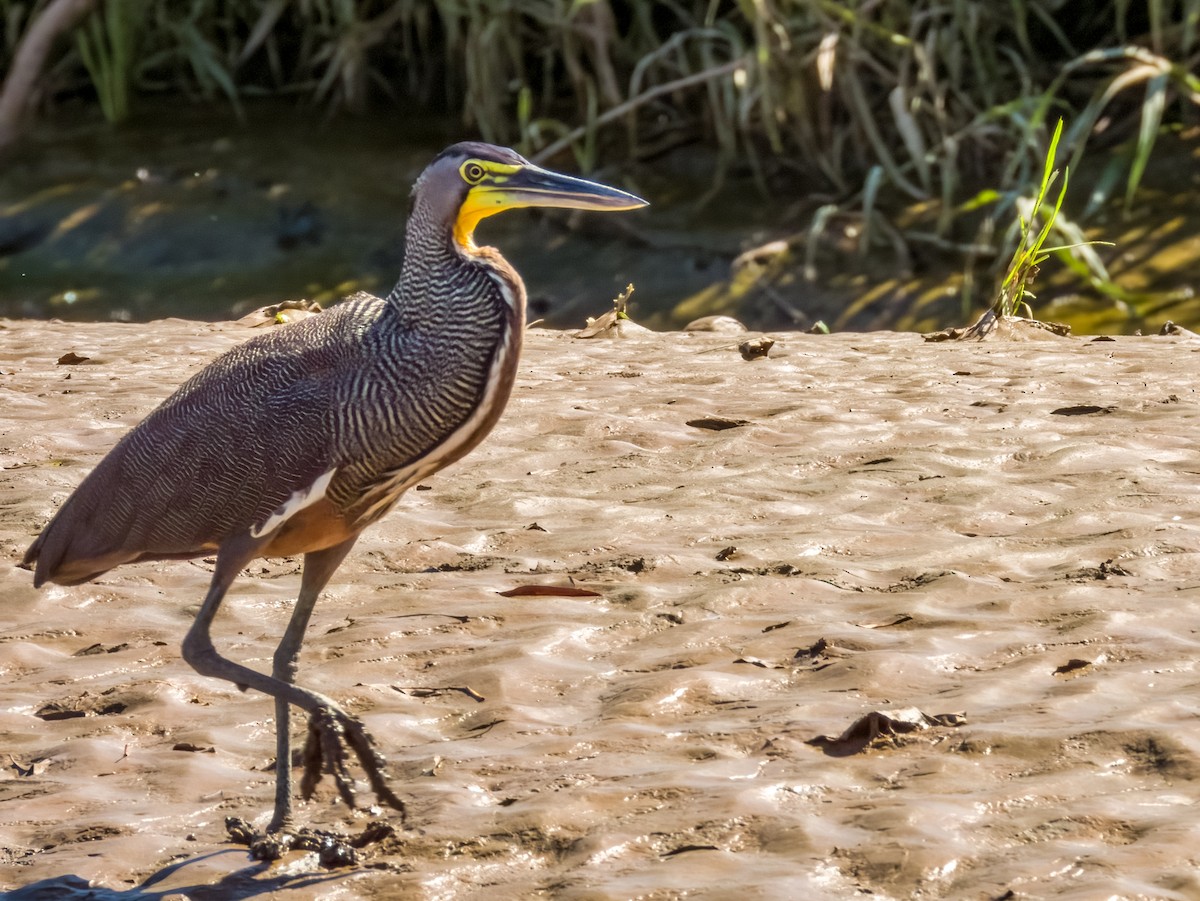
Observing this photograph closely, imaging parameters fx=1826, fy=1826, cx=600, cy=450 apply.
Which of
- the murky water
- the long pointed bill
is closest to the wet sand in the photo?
the long pointed bill

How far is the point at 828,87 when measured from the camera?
988 cm

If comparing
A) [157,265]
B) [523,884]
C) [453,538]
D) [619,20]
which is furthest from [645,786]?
[619,20]

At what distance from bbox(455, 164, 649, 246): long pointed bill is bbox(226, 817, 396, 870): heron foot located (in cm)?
126

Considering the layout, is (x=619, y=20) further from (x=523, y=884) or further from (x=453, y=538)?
(x=523, y=884)

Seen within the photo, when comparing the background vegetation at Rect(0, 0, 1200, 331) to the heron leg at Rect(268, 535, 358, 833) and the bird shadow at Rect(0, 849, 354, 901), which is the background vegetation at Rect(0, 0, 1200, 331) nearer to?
the heron leg at Rect(268, 535, 358, 833)

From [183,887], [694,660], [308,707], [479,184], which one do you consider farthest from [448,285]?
[183,887]

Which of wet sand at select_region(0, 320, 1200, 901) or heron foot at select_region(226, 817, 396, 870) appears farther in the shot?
heron foot at select_region(226, 817, 396, 870)

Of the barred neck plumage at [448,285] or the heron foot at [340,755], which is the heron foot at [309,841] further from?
the barred neck plumage at [448,285]

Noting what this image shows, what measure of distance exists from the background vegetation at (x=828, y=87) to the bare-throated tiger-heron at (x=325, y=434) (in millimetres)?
5790

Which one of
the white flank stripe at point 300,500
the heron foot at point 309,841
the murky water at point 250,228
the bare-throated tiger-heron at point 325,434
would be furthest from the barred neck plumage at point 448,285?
the murky water at point 250,228

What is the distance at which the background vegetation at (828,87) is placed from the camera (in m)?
9.84

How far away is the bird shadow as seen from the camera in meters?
3.27

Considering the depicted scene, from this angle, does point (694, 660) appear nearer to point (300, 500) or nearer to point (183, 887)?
point (300, 500)

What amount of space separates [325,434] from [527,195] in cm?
68
